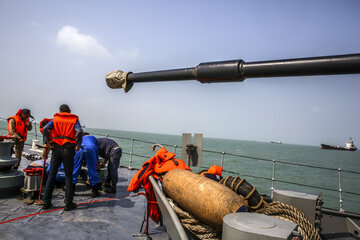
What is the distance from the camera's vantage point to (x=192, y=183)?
2.57 metres

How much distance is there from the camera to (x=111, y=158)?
6016mm

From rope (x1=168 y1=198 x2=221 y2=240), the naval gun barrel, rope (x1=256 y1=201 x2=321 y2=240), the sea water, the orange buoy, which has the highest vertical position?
the naval gun barrel

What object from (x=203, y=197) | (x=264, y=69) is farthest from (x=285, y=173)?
(x=264, y=69)

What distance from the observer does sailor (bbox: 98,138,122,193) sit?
6.01 metres

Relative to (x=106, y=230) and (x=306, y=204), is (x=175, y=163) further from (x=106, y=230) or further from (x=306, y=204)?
(x=306, y=204)

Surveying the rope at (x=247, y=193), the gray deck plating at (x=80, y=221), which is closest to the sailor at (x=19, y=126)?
the gray deck plating at (x=80, y=221)

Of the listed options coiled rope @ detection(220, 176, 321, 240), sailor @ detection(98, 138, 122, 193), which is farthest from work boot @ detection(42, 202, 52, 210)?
coiled rope @ detection(220, 176, 321, 240)

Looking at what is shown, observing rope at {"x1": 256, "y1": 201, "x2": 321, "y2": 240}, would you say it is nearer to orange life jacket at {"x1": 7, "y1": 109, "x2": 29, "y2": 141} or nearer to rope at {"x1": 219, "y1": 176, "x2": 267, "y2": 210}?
rope at {"x1": 219, "y1": 176, "x2": 267, "y2": 210}

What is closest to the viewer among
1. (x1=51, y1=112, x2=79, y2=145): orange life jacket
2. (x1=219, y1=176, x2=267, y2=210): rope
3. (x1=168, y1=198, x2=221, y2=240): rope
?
(x1=168, y1=198, x2=221, y2=240): rope

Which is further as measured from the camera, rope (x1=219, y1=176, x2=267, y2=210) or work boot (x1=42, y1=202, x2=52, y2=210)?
work boot (x1=42, y1=202, x2=52, y2=210)

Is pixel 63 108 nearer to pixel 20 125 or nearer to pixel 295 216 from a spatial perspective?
pixel 20 125

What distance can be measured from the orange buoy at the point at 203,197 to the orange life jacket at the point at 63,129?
2664 millimetres

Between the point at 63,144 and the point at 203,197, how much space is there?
323 cm

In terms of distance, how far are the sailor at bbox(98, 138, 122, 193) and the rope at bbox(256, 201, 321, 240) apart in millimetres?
4056
